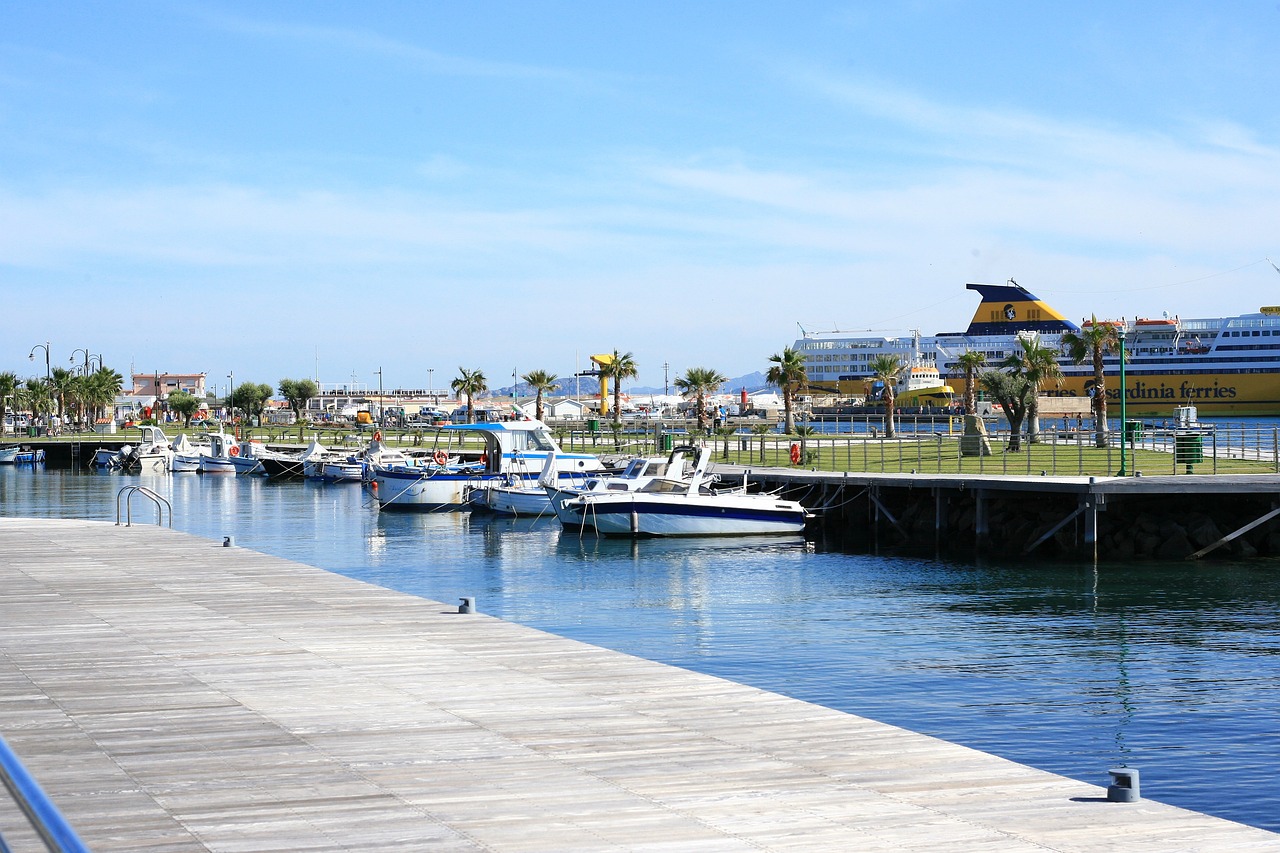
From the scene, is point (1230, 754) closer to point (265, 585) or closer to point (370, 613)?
point (370, 613)

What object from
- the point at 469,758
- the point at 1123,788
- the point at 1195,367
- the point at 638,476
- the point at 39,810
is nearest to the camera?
the point at 39,810

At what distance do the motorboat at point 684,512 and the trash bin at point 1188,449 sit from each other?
36.0ft

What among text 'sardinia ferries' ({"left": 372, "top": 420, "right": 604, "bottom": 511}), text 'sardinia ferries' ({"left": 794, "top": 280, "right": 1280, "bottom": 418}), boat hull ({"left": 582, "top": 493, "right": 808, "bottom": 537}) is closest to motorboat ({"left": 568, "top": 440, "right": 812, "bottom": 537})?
boat hull ({"left": 582, "top": 493, "right": 808, "bottom": 537})

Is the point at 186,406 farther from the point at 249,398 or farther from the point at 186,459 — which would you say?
the point at 186,459

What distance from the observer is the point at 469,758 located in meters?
8.80

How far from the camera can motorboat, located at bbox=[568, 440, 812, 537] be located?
39000 millimetres

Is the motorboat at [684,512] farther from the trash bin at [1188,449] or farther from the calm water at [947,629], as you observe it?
the trash bin at [1188,449]

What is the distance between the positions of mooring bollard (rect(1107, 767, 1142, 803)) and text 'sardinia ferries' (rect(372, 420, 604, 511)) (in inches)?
1674

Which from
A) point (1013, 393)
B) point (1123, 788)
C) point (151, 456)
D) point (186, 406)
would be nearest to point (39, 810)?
point (1123, 788)

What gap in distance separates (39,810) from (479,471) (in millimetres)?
50543

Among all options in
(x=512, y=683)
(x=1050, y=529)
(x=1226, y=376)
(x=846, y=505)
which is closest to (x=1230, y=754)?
(x=512, y=683)

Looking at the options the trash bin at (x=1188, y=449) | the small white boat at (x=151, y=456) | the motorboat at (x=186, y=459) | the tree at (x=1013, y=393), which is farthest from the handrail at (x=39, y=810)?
the small white boat at (x=151, y=456)

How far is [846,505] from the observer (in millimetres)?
44031

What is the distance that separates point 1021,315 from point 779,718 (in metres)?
151
